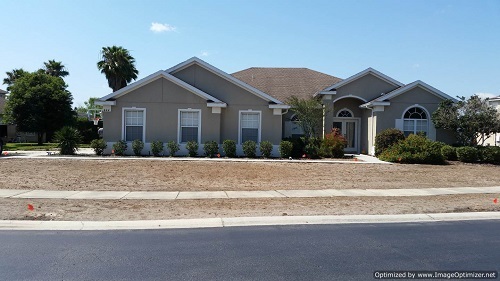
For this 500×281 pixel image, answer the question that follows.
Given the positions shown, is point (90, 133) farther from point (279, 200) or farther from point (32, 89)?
point (279, 200)

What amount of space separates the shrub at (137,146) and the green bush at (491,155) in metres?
17.9

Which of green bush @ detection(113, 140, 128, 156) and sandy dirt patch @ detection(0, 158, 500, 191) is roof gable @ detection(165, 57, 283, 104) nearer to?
green bush @ detection(113, 140, 128, 156)

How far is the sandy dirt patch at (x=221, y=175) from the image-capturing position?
13.1 meters

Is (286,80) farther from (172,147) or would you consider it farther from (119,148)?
(119,148)

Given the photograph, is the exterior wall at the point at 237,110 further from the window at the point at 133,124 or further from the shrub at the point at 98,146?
the shrub at the point at 98,146

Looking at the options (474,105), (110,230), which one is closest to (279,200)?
(110,230)

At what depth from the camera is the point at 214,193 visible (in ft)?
→ 38.9

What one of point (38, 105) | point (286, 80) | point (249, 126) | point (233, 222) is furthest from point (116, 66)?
point (233, 222)

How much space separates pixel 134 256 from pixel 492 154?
68.0ft

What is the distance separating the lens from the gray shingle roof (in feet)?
92.0

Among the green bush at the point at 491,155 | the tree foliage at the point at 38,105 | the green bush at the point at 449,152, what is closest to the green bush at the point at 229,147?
the green bush at the point at 449,152

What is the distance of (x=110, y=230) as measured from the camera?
25.3 ft

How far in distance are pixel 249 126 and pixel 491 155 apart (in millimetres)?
12795

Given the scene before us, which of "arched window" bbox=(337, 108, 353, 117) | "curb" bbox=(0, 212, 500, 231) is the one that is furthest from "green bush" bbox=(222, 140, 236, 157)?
"curb" bbox=(0, 212, 500, 231)
